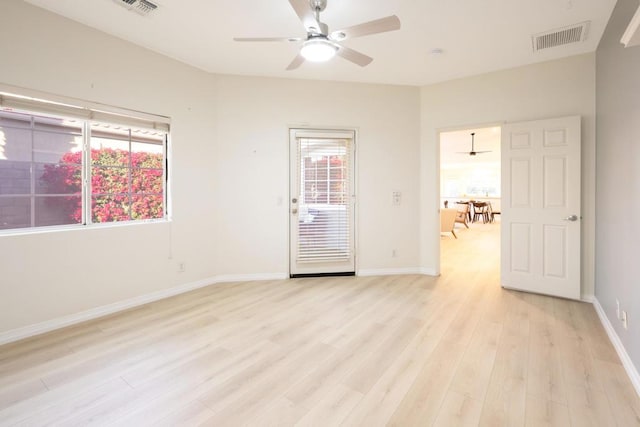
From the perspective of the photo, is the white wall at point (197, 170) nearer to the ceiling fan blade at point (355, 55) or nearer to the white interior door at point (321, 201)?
the white interior door at point (321, 201)

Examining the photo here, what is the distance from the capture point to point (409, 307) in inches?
129

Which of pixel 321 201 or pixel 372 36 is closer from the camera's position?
pixel 372 36

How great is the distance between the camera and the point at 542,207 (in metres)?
3.62

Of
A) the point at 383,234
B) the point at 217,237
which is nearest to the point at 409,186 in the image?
the point at 383,234

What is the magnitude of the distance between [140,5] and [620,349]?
4.74 meters

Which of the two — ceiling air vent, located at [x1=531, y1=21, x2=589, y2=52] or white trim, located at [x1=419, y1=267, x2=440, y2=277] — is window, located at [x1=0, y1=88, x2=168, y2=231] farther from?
ceiling air vent, located at [x1=531, y1=21, x2=589, y2=52]

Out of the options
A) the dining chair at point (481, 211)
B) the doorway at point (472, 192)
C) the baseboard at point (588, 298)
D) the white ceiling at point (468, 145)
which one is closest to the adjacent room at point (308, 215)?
the baseboard at point (588, 298)

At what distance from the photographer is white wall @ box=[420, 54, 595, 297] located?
3.42 m

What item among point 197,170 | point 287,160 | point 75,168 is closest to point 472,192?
point 287,160

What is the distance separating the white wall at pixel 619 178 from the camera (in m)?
2.07

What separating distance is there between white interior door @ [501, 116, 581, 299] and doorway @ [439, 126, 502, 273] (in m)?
0.65

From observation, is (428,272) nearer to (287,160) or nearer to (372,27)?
(287,160)

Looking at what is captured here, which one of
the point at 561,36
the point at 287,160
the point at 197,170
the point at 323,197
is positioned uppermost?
the point at 561,36

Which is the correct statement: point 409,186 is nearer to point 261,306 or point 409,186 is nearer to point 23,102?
point 261,306
